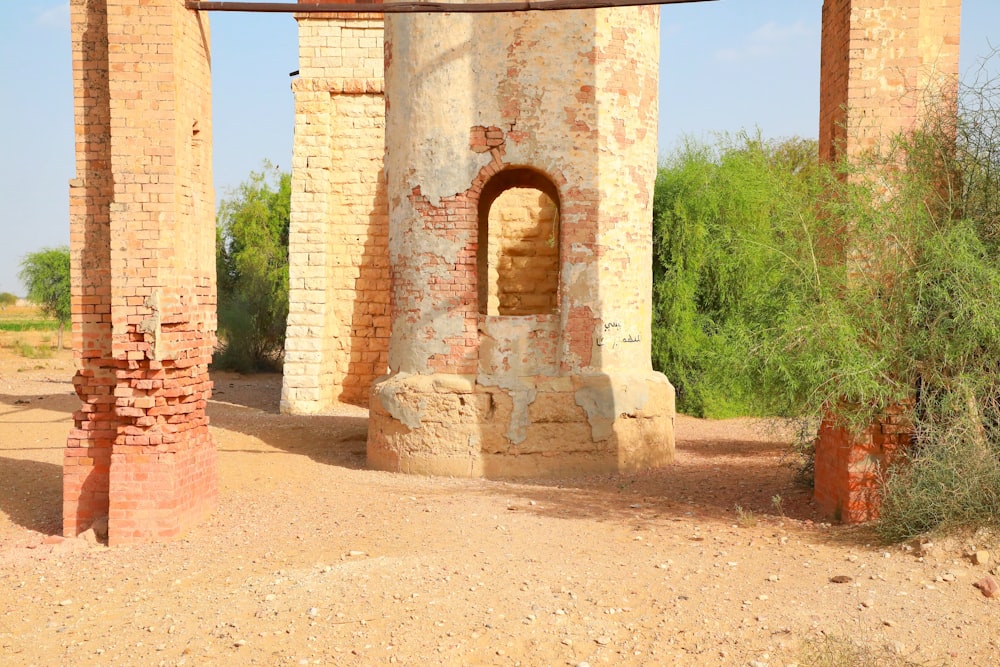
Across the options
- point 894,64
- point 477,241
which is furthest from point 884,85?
point 477,241

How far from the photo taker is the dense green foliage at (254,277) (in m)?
22.9

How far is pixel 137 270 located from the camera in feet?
23.7

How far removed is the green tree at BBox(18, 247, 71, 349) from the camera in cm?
3167

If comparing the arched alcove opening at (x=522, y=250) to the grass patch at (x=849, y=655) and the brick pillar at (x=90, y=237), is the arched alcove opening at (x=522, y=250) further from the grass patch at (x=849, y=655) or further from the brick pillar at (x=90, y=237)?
the grass patch at (x=849, y=655)

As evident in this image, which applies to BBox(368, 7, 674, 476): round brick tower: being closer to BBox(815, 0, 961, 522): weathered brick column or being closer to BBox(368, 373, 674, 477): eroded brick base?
BBox(368, 373, 674, 477): eroded brick base

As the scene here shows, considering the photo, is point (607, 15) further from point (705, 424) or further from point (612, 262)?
point (705, 424)

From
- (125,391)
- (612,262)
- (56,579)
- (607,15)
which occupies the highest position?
(607,15)

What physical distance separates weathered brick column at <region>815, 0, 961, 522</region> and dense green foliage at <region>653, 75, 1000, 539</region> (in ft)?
0.46

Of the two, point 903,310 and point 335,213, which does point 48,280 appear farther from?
point 903,310

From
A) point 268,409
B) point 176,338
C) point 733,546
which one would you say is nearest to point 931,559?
point 733,546

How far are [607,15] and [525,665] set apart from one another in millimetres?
7205

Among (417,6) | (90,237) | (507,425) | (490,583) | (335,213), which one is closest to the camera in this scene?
(490,583)

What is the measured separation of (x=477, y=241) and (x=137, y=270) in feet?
12.4

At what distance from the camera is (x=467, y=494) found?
866 centimetres
